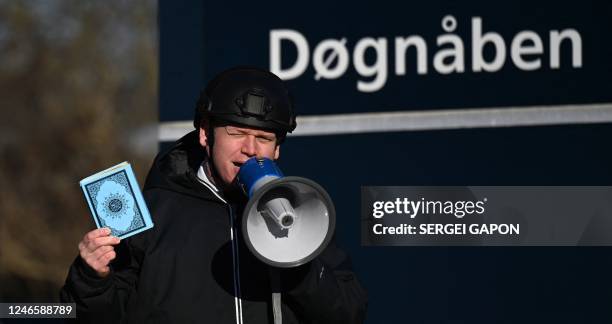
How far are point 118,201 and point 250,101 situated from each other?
47cm

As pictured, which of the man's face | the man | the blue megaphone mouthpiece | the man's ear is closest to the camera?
the blue megaphone mouthpiece

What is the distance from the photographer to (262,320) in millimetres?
3164

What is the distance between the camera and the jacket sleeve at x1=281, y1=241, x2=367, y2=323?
3088 mm

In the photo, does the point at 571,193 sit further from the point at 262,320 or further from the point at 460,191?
the point at 262,320

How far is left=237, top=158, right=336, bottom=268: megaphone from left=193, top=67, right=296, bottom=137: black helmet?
158 millimetres

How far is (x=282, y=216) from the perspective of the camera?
10.3ft

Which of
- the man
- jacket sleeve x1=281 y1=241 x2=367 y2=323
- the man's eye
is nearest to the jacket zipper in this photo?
the man

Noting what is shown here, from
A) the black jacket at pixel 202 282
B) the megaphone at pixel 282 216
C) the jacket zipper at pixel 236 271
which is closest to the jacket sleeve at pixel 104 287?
the black jacket at pixel 202 282

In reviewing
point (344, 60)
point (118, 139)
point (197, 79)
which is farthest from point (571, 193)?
point (118, 139)

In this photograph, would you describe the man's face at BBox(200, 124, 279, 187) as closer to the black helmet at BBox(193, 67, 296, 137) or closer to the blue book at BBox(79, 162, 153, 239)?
the black helmet at BBox(193, 67, 296, 137)

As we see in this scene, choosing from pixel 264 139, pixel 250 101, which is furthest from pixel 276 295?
pixel 250 101

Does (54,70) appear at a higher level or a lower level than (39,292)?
higher

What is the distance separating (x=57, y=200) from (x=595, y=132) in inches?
423

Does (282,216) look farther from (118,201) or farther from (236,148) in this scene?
(118,201)
